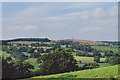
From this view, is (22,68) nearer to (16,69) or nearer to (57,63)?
(16,69)

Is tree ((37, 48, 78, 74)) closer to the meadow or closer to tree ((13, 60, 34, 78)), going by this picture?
tree ((13, 60, 34, 78))

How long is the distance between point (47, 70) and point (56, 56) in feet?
8.58

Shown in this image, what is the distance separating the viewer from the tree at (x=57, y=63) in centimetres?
Result: 2630

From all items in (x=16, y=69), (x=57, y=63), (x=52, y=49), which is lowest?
(x=16, y=69)

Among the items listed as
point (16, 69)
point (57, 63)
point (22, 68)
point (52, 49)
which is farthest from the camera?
point (52, 49)

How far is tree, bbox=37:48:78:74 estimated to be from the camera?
26.3 metres

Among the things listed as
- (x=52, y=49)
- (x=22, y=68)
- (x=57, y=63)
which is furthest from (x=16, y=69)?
(x=52, y=49)

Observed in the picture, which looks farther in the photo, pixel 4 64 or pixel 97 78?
pixel 4 64

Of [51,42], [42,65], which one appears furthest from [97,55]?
[42,65]

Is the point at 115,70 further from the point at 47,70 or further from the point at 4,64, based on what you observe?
the point at 4,64

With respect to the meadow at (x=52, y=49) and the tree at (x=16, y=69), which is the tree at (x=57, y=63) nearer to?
the tree at (x=16, y=69)

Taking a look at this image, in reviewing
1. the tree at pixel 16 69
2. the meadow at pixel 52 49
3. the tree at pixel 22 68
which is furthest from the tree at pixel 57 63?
the meadow at pixel 52 49

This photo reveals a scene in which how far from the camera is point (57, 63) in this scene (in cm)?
2638

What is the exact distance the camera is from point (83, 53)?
39406 mm
